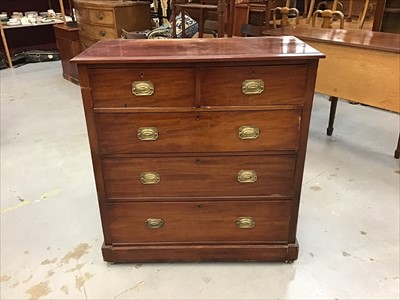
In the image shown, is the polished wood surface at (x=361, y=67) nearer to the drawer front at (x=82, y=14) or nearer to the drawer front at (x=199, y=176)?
the drawer front at (x=199, y=176)

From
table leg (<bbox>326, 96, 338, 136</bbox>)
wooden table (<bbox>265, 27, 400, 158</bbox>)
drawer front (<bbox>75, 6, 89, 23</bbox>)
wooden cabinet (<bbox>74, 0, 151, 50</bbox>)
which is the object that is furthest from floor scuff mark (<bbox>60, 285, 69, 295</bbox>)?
drawer front (<bbox>75, 6, 89, 23</bbox>)

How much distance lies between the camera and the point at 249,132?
135 centimetres

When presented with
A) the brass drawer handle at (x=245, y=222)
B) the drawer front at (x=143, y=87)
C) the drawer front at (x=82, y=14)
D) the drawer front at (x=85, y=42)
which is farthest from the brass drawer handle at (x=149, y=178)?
the drawer front at (x=82, y=14)

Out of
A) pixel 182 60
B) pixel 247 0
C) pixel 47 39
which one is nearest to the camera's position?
pixel 182 60

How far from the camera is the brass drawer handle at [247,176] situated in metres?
1.44

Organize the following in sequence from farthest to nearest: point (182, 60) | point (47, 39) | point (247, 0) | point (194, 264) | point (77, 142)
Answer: point (47, 39), point (247, 0), point (77, 142), point (194, 264), point (182, 60)

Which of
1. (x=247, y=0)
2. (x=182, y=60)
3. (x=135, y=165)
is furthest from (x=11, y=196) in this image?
(x=247, y=0)

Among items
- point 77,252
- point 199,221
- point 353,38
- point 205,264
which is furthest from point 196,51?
point 353,38

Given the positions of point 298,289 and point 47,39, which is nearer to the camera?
point 298,289

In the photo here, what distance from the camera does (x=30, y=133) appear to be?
297 cm

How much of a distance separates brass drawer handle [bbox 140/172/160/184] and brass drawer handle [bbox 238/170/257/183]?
34 centimetres

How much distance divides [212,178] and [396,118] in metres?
2.48

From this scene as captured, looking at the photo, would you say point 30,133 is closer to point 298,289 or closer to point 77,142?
point 77,142

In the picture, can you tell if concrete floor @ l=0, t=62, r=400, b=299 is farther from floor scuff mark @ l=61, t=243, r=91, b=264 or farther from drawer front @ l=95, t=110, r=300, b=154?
drawer front @ l=95, t=110, r=300, b=154
